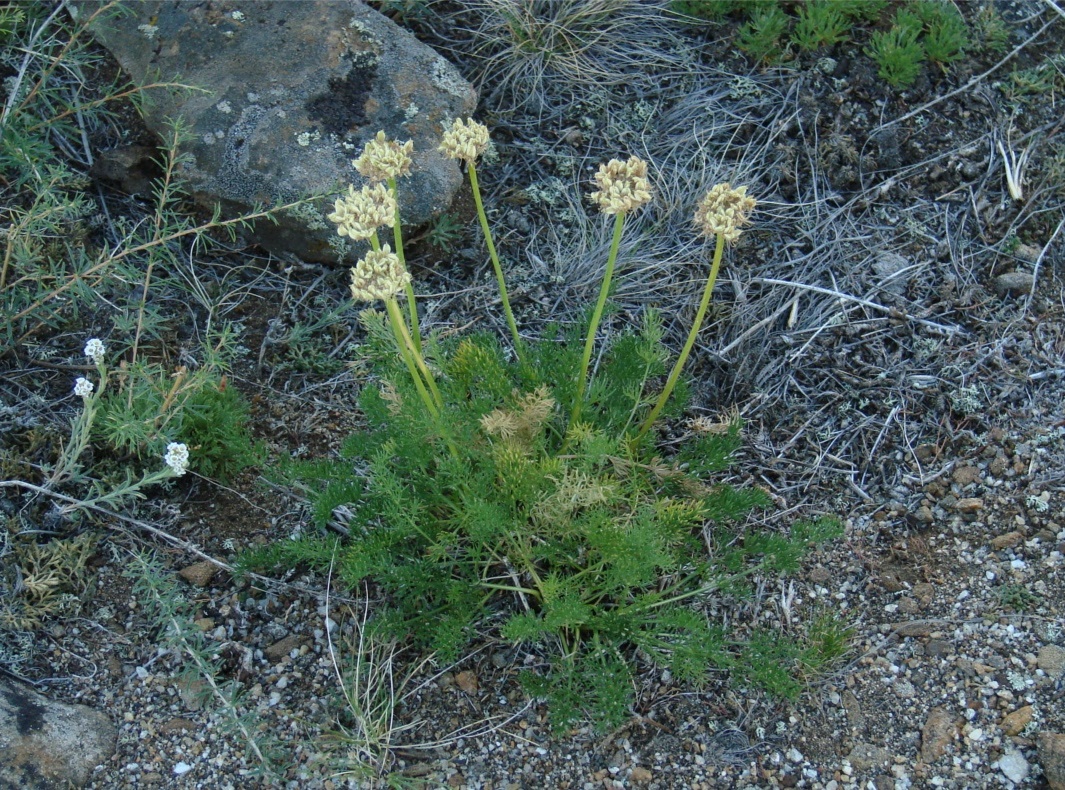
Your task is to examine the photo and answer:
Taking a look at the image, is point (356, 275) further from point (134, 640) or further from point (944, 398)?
point (944, 398)

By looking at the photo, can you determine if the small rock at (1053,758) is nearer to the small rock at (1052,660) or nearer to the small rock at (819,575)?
the small rock at (1052,660)

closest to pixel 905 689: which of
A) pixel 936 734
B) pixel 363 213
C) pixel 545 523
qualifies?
pixel 936 734

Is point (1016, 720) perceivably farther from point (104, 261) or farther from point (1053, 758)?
point (104, 261)

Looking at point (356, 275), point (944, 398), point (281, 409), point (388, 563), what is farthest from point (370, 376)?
point (944, 398)

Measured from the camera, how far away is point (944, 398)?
3.77 meters

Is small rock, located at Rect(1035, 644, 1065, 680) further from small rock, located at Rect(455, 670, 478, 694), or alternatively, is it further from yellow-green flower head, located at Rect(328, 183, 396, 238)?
yellow-green flower head, located at Rect(328, 183, 396, 238)

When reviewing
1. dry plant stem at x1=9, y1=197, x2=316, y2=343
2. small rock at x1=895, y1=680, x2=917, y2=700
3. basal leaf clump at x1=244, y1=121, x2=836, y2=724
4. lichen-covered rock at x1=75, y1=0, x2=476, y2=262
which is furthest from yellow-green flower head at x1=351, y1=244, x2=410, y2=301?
small rock at x1=895, y1=680, x2=917, y2=700

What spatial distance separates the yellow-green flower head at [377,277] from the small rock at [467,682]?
1307 mm

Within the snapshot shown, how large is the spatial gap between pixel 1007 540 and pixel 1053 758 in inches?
32.9

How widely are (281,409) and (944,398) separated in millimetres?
2497

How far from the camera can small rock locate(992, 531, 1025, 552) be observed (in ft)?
11.1

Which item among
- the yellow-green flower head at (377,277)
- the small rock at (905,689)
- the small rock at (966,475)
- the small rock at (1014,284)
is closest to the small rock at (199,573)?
the yellow-green flower head at (377,277)

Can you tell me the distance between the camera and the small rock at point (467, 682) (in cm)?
304

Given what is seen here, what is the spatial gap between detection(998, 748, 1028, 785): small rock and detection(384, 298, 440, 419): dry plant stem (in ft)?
6.19
